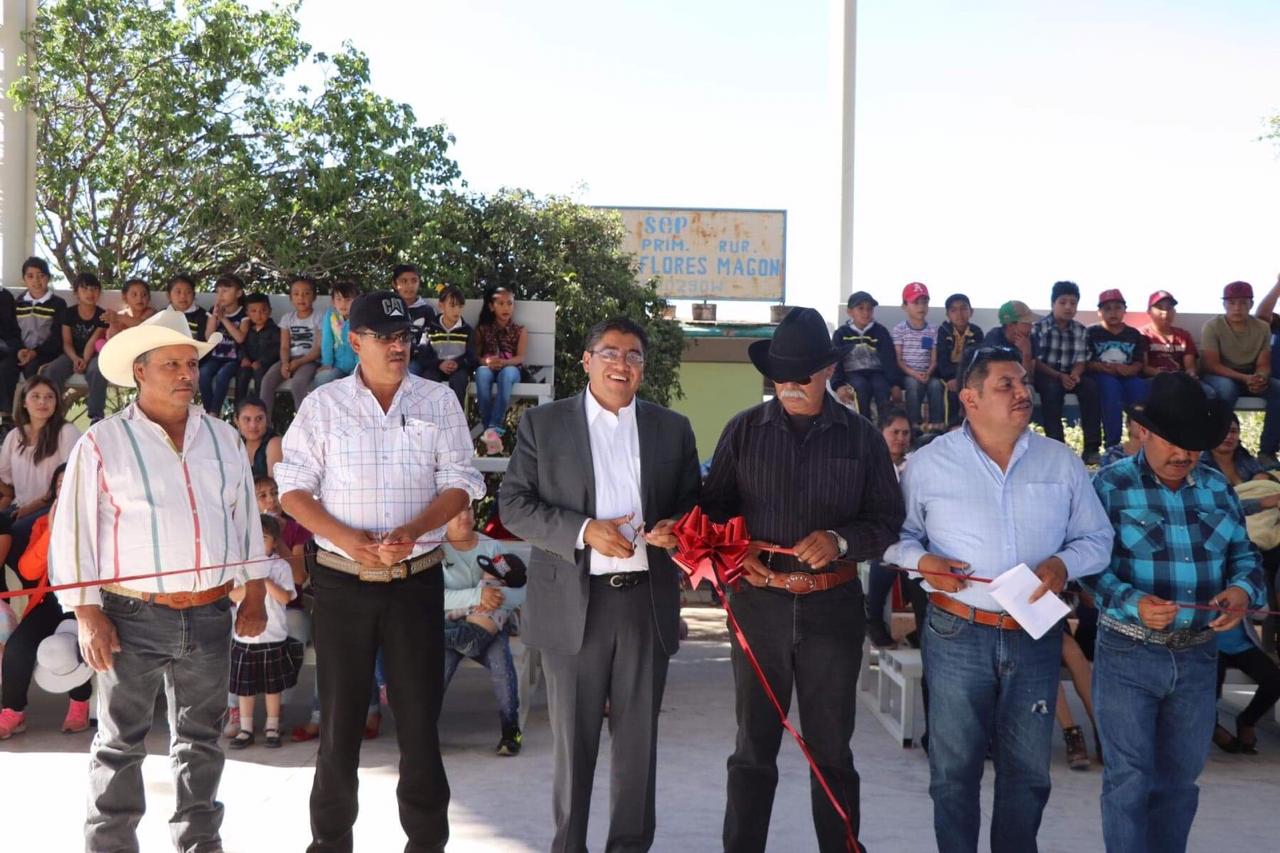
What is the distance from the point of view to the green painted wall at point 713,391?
2095cm

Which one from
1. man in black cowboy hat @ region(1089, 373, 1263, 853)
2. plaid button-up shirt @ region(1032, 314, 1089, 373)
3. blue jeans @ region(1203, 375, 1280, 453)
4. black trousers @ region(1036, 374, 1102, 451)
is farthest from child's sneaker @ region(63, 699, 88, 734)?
blue jeans @ region(1203, 375, 1280, 453)

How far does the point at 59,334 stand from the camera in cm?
1034

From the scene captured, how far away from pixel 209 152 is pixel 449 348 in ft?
20.4

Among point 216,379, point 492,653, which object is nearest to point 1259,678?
point 492,653

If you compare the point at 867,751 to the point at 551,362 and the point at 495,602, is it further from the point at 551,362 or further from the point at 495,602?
the point at 551,362

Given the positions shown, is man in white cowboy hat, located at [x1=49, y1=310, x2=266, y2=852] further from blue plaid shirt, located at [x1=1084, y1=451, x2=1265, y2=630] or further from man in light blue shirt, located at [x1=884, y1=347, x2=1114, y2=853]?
blue plaid shirt, located at [x1=1084, y1=451, x2=1265, y2=630]

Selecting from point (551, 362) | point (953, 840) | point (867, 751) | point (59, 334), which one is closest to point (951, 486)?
point (953, 840)

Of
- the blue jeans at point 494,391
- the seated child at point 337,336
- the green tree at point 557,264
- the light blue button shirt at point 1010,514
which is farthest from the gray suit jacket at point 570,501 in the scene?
the green tree at point 557,264

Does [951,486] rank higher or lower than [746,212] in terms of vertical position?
lower

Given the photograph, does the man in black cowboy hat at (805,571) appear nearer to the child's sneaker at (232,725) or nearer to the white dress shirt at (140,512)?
the white dress shirt at (140,512)

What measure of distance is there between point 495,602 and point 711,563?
2721 mm

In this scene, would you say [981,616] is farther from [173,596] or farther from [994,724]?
[173,596]

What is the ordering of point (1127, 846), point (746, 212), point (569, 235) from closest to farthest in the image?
point (1127, 846)
point (569, 235)
point (746, 212)

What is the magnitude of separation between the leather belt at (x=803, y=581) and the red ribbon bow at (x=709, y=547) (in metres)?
0.13
